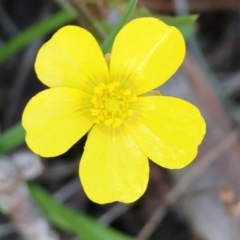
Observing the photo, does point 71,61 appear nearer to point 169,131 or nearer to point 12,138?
point 169,131

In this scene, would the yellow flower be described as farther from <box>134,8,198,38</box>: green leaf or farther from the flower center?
<box>134,8,198,38</box>: green leaf

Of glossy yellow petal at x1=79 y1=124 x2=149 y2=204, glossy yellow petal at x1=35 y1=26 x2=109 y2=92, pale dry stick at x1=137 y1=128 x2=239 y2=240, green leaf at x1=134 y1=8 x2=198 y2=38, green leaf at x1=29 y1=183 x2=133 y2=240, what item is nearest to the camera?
glossy yellow petal at x1=35 y1=26 x2=109 y2=92

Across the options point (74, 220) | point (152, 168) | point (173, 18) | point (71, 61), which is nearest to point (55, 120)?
point (71, 61)

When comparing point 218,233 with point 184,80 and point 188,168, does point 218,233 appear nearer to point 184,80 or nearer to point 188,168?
point 188,168

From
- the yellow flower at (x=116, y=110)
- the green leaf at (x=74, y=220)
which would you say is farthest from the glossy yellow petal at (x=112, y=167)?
the green leaf at (x=74, y=220)

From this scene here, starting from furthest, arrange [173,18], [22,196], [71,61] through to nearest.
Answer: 1. [22,196]
2. [173,18]
3. [71,61]

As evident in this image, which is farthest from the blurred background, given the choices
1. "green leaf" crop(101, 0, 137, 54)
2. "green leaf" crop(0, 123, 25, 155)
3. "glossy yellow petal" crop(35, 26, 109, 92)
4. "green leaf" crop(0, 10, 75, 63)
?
"glossy yellow petal" crop(35, 26, 109, 92)

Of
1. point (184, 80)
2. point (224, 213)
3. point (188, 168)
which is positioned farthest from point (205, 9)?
point (224, 213)

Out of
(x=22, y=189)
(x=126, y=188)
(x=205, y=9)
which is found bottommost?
(x=205, y=9)
